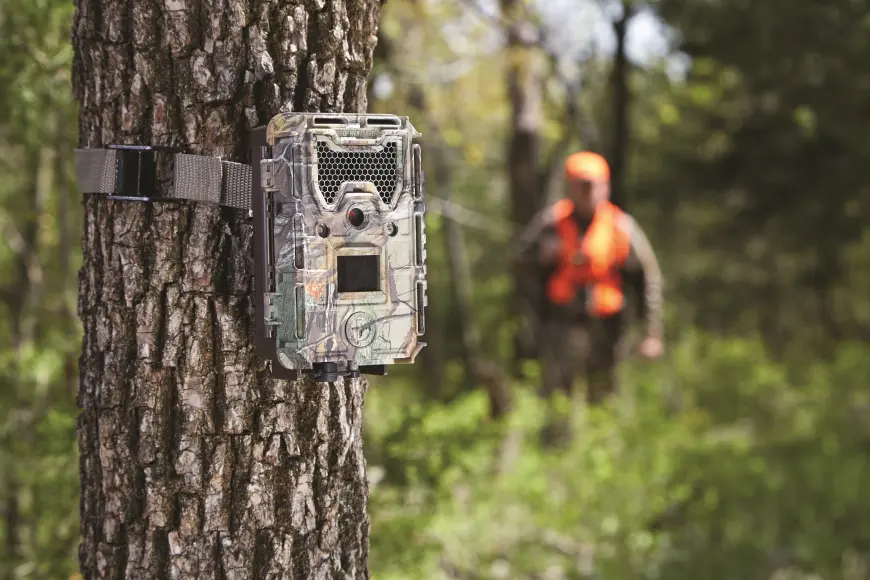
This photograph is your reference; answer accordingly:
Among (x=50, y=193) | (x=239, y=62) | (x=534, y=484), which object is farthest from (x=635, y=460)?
(x=239, y=62)

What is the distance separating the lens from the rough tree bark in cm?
225

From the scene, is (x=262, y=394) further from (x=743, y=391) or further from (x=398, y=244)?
(x=743, y=391)

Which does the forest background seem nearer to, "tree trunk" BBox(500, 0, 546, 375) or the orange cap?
"tree trunk" BBox(500, 0, 546, 375)

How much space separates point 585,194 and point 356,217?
6150 mm

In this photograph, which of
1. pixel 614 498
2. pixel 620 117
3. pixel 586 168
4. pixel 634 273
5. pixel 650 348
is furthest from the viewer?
pixel 620 117

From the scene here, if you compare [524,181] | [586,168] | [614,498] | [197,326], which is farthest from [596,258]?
[197,326]

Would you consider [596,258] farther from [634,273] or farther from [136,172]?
[136,172]

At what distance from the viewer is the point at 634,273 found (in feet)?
27.4

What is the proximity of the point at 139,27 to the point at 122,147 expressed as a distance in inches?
10.4

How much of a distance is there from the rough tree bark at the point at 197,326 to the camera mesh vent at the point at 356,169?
246 millimetres

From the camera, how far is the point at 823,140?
9906 mm

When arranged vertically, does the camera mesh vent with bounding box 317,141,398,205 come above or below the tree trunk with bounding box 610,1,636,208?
below

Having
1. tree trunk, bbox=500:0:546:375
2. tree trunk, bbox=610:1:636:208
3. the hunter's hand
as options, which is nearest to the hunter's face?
tree trunk, bbox=500:0:546:375

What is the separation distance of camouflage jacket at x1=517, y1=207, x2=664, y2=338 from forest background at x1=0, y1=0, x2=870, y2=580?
0.48m
